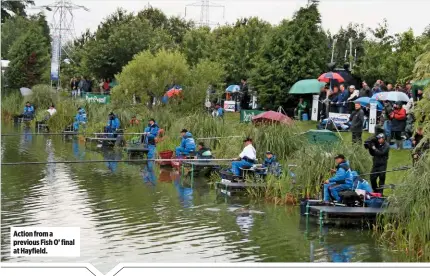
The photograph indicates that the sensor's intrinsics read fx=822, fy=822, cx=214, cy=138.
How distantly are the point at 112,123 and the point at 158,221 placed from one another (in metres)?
15.0

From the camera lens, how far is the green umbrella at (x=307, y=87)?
2767 cm

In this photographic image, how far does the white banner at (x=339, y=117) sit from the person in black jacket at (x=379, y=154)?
6.73m

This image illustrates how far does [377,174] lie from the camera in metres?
17.3

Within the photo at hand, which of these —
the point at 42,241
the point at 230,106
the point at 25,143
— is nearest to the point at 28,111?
the point at 25,143

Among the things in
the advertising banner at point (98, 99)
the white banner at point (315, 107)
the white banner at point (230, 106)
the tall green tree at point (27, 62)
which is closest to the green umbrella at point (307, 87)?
the white banner at point (315, 107)

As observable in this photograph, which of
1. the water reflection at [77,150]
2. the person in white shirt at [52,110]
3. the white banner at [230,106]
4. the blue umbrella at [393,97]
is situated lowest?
the water reflection at [77,150]

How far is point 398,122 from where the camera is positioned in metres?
21.3

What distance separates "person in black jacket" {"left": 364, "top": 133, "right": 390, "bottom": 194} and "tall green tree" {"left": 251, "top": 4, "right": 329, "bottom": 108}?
533 inches

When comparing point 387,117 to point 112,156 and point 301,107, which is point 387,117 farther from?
point 112,156

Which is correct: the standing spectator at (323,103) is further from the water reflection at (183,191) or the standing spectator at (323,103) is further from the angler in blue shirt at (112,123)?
the angler in blue shirt at (112,123)

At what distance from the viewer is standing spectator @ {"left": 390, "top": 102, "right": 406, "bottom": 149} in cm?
2119

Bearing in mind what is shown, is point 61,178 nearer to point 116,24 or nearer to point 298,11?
point 298,11

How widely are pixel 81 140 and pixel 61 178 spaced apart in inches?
421
